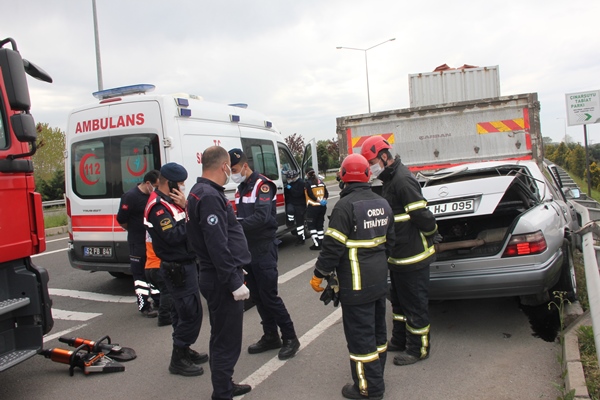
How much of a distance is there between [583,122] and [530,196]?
27.8 feet

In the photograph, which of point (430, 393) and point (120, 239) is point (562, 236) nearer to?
point (430, 393)

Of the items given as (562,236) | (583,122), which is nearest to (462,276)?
(562,236)

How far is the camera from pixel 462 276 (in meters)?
4.35

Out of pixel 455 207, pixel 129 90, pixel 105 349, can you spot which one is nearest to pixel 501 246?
pixel 455 207

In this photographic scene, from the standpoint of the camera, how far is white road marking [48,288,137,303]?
6629mm

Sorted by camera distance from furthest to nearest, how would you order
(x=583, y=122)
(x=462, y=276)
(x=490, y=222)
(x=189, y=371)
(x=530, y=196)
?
(x=583, y=122) < (x=490, y=222) < (x=530, y=196) < (x=462, y=276) < (x=189, y=371)

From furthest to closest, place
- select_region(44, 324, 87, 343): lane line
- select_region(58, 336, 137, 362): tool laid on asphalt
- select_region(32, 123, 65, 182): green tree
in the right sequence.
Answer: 1. select_region(32, 123, 65, 182): green tree
2. select_region(44, 324, 87, 343): lane line
3. select_region(58, 336, 137, 362): tool laid on asphalt

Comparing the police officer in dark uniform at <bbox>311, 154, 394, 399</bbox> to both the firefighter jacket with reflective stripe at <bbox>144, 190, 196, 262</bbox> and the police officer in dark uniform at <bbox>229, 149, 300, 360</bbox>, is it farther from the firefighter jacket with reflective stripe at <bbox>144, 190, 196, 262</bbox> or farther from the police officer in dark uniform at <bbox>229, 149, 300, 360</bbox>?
the firefighter jacket with reflective stripe at <bbox>144, 190, 196, 262</bbox>

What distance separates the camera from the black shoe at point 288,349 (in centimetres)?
426

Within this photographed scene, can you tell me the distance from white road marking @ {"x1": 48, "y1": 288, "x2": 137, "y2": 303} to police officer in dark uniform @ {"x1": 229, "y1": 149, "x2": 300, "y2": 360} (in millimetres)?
2887

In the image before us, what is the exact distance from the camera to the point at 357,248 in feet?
11.0

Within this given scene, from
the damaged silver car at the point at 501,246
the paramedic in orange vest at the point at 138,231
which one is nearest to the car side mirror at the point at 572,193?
the damaged silver car at the point at 501,246

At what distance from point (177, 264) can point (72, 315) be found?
275 centimetres

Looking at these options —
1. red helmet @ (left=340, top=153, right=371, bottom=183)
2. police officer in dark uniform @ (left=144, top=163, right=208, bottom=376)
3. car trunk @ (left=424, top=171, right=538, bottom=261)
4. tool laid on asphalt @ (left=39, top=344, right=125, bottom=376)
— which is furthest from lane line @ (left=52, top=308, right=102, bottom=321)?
car trunk @ (left=424, top=171, right=538, bottom=261)
